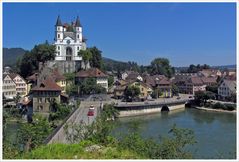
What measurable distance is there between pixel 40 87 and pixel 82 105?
1.98 m

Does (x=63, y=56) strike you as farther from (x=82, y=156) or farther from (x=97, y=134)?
(x=82, y=156)

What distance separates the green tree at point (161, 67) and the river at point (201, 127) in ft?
51.4

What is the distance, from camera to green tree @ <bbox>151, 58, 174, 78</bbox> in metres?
36.1

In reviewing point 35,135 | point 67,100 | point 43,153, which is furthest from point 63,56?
point 43,153

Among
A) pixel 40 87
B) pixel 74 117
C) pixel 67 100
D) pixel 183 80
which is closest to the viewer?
pixel 74 117

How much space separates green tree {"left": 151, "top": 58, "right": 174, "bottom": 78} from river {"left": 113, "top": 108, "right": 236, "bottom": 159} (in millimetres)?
15652

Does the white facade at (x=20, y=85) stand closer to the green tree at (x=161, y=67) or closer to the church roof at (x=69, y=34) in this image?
the church roof at (x=69, y=34)

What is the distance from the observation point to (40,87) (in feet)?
53.5

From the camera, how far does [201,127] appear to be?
14.3 meters

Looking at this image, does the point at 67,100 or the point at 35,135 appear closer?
the point at 35,135

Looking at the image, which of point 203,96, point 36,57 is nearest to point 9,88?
point 36,57

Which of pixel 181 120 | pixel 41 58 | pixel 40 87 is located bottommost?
pixel 181 120

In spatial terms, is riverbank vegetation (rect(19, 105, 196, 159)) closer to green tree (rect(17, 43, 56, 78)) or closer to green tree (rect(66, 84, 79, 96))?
green tree (rect(66, 84, 79, 96))

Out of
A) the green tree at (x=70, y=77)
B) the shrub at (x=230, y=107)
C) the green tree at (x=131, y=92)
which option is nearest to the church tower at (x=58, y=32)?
the green tree at (x=70, y=77)
